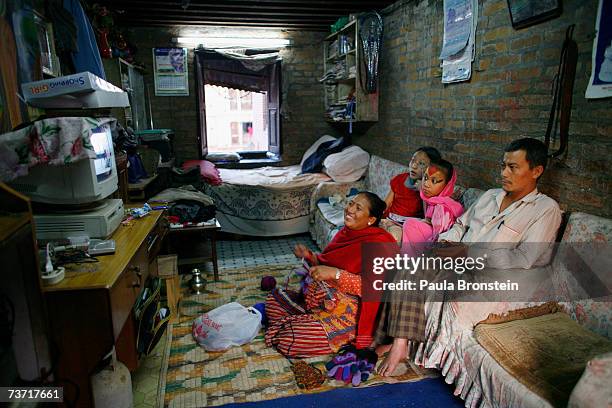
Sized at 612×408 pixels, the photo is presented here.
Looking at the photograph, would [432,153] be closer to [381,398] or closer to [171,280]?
[381,398]

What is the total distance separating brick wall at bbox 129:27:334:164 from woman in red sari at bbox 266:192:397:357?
3.87m

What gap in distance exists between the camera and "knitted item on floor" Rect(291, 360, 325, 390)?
7.43 ft

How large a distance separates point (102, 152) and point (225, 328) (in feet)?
4.26

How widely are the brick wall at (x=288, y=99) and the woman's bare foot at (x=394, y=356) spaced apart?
14.1 ft

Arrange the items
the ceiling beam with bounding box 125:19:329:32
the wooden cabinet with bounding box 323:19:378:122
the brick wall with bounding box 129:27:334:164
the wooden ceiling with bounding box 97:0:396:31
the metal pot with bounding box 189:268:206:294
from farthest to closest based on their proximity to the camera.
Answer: the brick wall with bounding box 129:27:334:164 → the ceiling beam with bounding box 125:19:329:32 → the wooden cabinet with bounding box 323:19:378:122 → the wooden ceiling with bounding box 97:0:396:31 → the metal pot with bounding box 189:268:206:294

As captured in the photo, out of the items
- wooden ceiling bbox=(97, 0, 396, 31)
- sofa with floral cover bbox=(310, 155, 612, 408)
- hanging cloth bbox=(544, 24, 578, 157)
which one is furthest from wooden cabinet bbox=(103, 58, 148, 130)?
hanging cloth bbox=(544, 24, 578, 157)

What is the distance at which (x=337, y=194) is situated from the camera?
4879 millimetres

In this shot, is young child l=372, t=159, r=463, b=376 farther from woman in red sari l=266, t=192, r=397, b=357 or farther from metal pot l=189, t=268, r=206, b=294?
metal pot l=189, t=268, r=206, b=294

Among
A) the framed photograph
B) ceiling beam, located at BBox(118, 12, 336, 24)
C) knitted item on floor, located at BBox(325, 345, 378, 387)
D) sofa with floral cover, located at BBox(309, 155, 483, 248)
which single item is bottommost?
knitted item on floor, located at BBox(325, 345, 378, 387)

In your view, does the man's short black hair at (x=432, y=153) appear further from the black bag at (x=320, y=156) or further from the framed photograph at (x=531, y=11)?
the black bag at (x=320, y=156)

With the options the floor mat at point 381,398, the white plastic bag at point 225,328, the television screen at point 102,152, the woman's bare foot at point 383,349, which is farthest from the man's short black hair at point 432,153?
the television screen at point 102,152

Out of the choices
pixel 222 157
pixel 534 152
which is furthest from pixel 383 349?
pixel 222 157

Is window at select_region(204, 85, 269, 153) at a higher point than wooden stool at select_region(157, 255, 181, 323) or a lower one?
higher

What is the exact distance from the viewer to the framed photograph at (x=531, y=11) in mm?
2387
